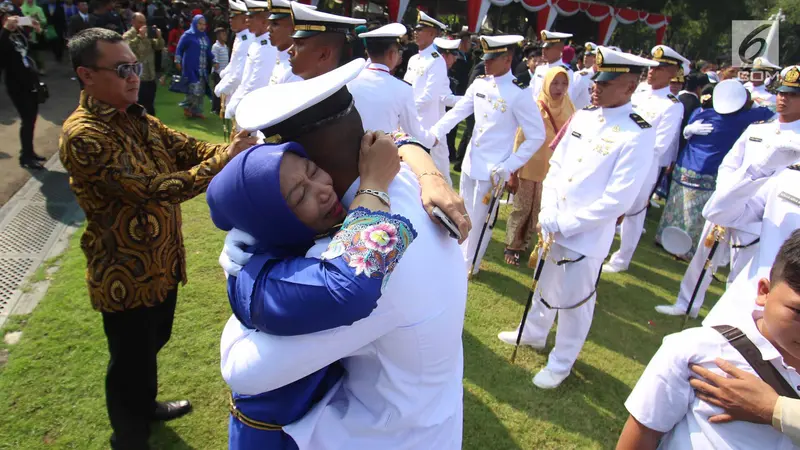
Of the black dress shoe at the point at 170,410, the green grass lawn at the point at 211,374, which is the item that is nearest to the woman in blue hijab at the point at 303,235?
the black dress shoe at the point at 170,410

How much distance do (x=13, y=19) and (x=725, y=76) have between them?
12.1 meters

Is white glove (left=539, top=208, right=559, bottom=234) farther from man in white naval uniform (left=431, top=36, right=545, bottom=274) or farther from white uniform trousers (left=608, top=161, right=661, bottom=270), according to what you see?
white uniform trousers (left=608, top=161, right=661, bottom=270)

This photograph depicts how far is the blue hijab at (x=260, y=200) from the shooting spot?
1075 millimetres

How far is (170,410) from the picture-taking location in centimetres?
290

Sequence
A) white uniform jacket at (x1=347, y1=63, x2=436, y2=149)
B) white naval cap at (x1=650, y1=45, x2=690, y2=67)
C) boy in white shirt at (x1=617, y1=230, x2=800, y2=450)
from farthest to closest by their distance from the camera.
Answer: white naval cap at (x1=650, y1=45, x2=690, y2=67) < white uniform jacket at (x1=347, y1=63, x2=436, y2=149) < boy in white shirt at (x1=617, y1=230, x2=800, y2=450)

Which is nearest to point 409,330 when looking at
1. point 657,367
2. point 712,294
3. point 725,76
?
point 657,367

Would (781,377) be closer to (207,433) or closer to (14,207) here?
(207,433)

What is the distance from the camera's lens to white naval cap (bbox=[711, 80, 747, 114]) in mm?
5742

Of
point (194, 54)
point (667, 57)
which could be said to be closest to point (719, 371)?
point (667, 57)

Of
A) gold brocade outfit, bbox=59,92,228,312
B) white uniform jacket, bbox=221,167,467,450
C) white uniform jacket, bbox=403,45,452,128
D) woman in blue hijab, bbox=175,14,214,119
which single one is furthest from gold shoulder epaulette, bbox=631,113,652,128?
woman in blue hijab, bbox=175,14,214,119

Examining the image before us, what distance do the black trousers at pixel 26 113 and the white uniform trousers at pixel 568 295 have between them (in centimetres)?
681

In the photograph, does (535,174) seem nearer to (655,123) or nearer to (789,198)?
(655,123)

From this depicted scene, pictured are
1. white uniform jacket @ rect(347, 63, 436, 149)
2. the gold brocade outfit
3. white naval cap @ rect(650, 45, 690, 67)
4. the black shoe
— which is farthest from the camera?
the black shoe

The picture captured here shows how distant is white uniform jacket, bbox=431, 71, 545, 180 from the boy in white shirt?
10.4 ft
